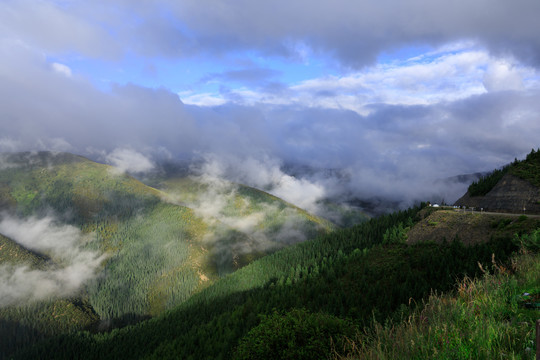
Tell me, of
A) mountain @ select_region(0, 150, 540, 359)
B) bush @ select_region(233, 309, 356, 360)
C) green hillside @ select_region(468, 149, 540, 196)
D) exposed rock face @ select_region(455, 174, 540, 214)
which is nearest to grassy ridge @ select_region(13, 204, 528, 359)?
mountain @ select_region(0, 150, 540, 359)

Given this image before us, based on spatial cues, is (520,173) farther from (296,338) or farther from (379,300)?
(296,338)

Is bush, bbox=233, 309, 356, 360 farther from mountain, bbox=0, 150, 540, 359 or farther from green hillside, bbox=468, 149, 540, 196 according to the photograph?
green hillside, bbox=468, 149, 540, 196

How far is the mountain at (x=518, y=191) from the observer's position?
62.8 m

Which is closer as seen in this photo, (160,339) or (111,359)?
(160,339)

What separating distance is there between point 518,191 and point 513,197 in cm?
188

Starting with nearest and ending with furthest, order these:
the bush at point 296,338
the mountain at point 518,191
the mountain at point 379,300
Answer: the mountain at point 379,300
the bush at point 296,338
the mountain at point 518,191

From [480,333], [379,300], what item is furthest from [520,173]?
[480,333]

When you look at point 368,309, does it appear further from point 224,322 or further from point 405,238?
point 224,322

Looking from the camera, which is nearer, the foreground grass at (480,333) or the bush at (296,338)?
the foreground grass at (480,333)

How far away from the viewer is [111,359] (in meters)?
195

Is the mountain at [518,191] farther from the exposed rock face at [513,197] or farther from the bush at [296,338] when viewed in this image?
the bush at [296,338]

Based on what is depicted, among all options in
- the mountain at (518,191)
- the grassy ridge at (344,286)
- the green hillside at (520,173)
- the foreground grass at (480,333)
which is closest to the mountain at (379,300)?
the foreground grass at (480,333)

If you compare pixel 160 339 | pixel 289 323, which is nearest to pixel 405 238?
pixel 289 323

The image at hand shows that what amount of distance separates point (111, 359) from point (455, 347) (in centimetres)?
24788
